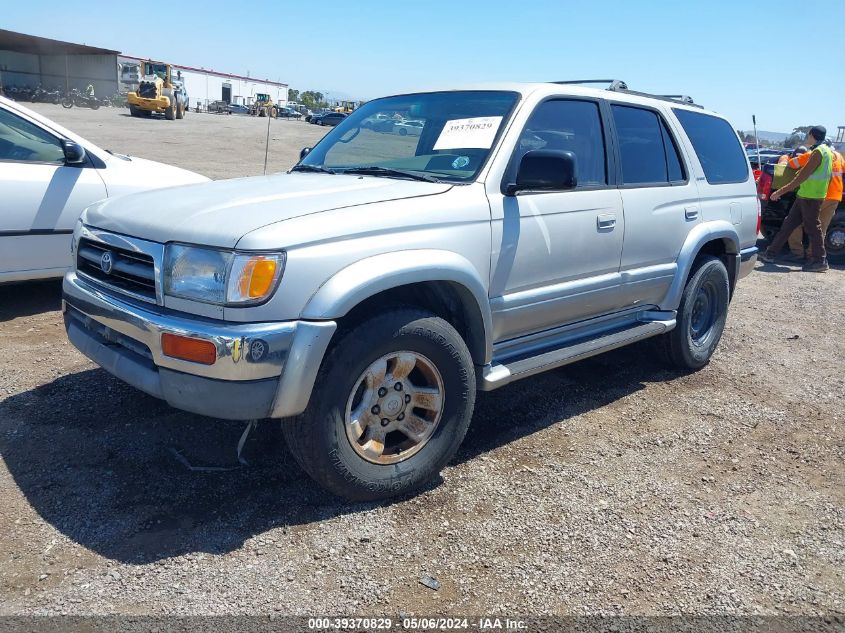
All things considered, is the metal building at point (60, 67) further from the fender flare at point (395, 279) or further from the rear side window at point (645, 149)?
the fender flare at point (395, 279)

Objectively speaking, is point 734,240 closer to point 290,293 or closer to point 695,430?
point 695,430

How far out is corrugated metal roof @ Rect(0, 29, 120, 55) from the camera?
4706cm

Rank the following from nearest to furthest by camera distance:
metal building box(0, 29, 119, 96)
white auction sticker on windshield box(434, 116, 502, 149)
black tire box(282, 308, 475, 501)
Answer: black tire box(282, 308, 475, 501) < white auction sticker on windshield box(434, 116, 502, 149) < metal building box(0, 29, 119, 96)

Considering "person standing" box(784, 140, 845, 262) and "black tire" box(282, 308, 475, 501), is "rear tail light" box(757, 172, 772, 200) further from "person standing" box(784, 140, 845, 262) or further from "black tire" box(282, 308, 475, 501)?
"black tire" box(282, 308, 475, 501)

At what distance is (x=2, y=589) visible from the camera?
8.30ft

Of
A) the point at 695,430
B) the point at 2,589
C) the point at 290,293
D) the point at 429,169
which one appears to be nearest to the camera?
the point at 2,589

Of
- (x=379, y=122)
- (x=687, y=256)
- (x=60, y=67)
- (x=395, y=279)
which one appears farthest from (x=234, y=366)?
(x=60, y=67)

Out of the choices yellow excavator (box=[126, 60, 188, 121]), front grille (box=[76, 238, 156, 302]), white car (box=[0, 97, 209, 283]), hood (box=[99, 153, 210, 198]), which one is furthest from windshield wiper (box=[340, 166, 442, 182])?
yellow excavator (box=[126, 60, 188, 121])

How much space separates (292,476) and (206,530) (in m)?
0.55

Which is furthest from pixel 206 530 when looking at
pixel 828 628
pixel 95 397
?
pixel 828 628

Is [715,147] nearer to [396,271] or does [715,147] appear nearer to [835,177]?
[396,271]

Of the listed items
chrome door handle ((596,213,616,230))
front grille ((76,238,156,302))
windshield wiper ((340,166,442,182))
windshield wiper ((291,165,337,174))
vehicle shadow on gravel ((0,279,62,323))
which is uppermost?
windshield wiper ((340,166,442,182))

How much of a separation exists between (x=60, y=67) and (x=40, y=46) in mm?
5473

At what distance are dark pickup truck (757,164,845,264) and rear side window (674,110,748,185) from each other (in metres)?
5.63
